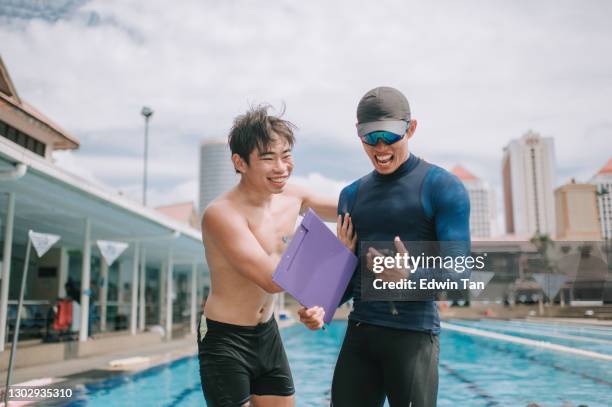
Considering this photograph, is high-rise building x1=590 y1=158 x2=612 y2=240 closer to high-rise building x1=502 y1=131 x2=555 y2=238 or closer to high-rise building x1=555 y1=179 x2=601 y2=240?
high-rise building x1=555 y1=179 x2=601 y2=240

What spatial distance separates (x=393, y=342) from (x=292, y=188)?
95 cm

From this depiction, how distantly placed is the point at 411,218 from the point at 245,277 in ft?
2.28

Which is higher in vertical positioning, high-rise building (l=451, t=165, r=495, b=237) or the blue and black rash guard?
high-rise building (l=451, t=165, r=495, b=237)

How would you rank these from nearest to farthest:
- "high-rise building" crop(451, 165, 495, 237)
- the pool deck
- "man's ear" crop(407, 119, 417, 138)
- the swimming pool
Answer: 1. "man's ear" crop(407, 119, 417, 138)
2. the swimming pool
3. the pool deck
4. "high-rise building" crop(451, 165, 495, 237)

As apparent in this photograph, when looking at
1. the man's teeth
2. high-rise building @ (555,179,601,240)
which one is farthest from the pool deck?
high-rise building @ (555,179,601,240)

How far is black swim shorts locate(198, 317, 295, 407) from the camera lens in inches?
88.7

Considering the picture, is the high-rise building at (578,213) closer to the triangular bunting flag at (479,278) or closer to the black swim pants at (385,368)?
the triangular bunting flag at (479,278)

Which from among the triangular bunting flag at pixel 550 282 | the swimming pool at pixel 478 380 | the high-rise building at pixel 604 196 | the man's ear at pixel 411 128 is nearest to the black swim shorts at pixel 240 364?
the man's ear at pixel 411 128

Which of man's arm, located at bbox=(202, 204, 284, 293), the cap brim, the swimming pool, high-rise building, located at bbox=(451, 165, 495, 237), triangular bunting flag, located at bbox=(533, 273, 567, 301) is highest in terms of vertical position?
high-rise building, located at bbox=(451, 165, 495, 237)

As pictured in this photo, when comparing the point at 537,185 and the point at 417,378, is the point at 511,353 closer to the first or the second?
→ the point at 417,378

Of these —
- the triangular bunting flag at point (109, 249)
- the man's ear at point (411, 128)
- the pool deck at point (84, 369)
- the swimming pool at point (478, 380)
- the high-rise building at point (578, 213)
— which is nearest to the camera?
the man's ear at point (411, 128)

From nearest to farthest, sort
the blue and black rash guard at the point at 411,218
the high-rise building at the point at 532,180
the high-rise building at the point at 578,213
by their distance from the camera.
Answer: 1. the blue and black rash guard at the point at 411,218
2. the high-rise building at the point at 578,213
3. the high-rise building at the point at 532,180

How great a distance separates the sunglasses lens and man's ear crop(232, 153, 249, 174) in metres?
0.51

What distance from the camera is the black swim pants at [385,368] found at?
6.90 feet
